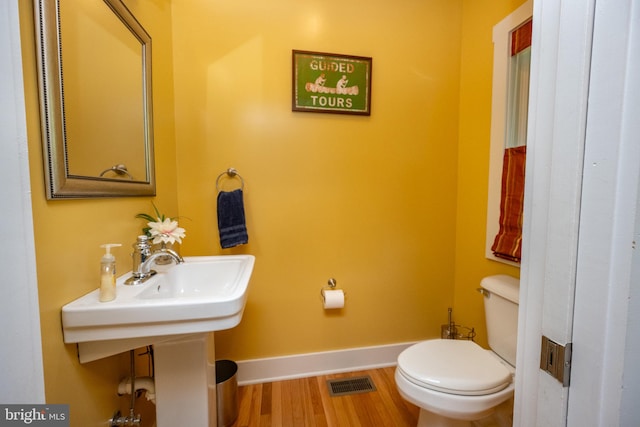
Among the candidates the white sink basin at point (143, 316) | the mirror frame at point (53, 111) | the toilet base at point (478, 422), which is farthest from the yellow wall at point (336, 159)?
the white sink basin at point (143, 316)

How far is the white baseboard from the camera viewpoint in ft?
5.50

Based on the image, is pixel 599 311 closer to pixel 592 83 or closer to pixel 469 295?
pixel 592 83

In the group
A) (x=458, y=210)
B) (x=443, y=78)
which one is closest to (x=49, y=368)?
(x=458, y=210)

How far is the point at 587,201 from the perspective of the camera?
40 centimetres

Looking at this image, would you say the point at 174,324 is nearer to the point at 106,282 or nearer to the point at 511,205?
the point at 106,282

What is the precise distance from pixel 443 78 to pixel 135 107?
1880 mm

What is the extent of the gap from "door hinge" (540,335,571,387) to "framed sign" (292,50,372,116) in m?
1.55

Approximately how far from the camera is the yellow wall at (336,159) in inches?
60.6

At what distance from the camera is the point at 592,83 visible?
1.27 ft

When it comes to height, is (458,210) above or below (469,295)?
above

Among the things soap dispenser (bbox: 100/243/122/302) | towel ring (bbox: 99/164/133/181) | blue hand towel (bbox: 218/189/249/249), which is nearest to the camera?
soap dispenser (bbox: 100/243/122/302)

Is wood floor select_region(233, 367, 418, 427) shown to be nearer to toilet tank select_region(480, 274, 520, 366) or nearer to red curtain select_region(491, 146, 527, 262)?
toilet tank select_region(480, 274, 520, 366)

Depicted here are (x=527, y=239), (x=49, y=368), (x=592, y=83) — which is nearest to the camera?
(x=592, y=83)

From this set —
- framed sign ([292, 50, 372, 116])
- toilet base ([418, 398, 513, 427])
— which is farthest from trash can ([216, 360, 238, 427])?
framed sign ([292, 50, 372, 116])
